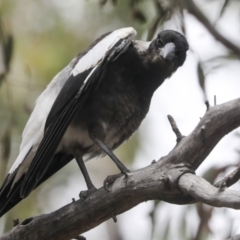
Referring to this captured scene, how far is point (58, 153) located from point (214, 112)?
107cm

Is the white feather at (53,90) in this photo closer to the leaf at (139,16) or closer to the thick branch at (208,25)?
the leaf at (139,16)

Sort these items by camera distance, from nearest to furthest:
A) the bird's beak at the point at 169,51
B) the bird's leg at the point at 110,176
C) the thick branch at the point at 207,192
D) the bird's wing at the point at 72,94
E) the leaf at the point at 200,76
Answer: the thick branch at the point at 207,192 → the bird's leg at the point at 110,176 → the bird's wing at the point at 72,94 → the leaf at the point at 200,76 → the bird's beak at the point at 169,51

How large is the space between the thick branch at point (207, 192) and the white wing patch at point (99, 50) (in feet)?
2.90

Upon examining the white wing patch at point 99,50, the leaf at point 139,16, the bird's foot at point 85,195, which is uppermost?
the leaf at point 139,16

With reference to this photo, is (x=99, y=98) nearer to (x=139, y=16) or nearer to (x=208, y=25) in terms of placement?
(x=139, y=16)

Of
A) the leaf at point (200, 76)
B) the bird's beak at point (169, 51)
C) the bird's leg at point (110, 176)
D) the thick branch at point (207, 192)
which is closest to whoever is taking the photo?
the thick branch at point (207, 192)

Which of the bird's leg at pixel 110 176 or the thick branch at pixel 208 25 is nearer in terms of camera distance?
the bird's leg at pixel 110 176

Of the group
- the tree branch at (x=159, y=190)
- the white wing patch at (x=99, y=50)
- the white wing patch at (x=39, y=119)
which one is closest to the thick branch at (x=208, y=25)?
the white wing patch at (x=99, y=50)

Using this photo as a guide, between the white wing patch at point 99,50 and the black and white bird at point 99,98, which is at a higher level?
the white wing patch at point 99,50

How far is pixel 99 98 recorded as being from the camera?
2.56 meters

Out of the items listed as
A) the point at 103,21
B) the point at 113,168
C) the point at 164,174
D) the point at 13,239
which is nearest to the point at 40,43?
the point at 103,21

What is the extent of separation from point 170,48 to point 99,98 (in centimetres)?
36

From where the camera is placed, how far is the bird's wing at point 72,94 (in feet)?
7.47

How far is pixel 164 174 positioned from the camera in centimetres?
188
